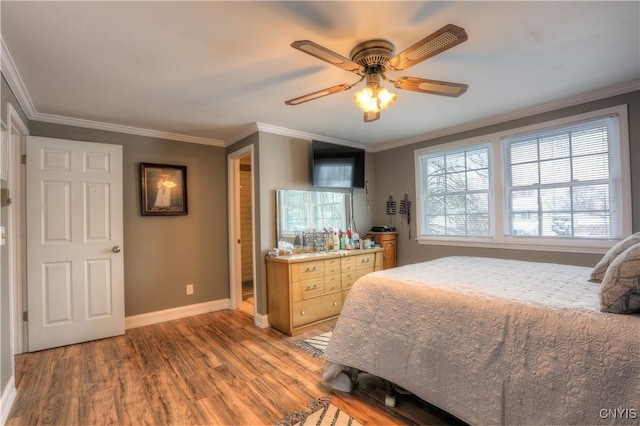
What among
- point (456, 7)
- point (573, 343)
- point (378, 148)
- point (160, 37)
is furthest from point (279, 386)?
point (378, 148)

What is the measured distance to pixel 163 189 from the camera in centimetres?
363

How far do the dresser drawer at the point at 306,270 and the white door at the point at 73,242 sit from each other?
1.88 meters

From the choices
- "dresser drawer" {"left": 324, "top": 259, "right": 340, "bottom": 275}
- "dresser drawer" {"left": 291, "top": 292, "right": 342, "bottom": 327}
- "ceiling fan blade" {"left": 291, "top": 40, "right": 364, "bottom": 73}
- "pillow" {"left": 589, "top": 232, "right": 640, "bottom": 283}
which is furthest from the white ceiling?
"dresser drawer" {"left": 291, "top": 292, "right": 342, "bottom": 327}

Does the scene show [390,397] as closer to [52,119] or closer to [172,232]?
[172,232]

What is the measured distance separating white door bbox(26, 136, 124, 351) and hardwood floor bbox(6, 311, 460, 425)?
0.75ft

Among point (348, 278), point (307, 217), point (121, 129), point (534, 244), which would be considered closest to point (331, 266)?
point (348, 278)

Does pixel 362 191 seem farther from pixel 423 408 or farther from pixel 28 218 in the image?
pixel 28 218

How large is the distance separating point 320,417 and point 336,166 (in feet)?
9.73

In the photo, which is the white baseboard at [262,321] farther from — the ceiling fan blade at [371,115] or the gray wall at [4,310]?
the ceiling fan blade at [371,115]

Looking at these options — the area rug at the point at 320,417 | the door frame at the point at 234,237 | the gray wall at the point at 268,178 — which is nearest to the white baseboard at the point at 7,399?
the area rug at the point at 320,417

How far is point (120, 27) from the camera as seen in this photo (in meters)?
1.68

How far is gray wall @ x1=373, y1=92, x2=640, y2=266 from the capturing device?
2.62 m

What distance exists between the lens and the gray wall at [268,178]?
11.3 feet
